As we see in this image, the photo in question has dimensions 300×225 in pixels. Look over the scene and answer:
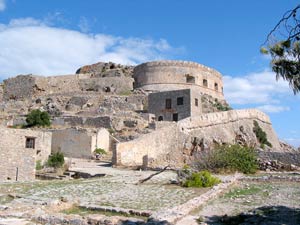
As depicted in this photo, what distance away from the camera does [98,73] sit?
155ft

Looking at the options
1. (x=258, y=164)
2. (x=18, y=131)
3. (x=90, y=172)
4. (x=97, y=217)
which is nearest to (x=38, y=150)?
(x=18, y=131)

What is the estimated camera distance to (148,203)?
7582mm

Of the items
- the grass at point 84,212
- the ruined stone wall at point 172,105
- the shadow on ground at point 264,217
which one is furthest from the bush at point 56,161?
the ruined stone wall at point 172,105

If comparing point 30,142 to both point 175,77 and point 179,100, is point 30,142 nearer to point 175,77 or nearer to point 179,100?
point 179,100

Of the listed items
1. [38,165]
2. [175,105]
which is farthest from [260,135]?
[38,165]

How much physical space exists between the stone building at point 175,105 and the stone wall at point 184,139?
341 cm

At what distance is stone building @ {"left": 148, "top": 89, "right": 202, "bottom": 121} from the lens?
28578 millimetres

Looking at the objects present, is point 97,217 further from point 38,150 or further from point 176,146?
point 176,146

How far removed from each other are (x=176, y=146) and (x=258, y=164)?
6.26m

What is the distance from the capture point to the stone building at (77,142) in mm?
22281

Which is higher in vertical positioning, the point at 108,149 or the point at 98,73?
the point at 98,73

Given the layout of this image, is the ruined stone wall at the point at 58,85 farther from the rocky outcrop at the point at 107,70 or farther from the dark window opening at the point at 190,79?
the dark window opening at the point at 190,79

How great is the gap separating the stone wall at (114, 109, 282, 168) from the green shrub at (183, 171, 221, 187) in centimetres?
599

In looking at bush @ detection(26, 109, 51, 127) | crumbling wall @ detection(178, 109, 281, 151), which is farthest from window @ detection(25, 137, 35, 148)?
bush @ detection(26, 109, 51, 127)
